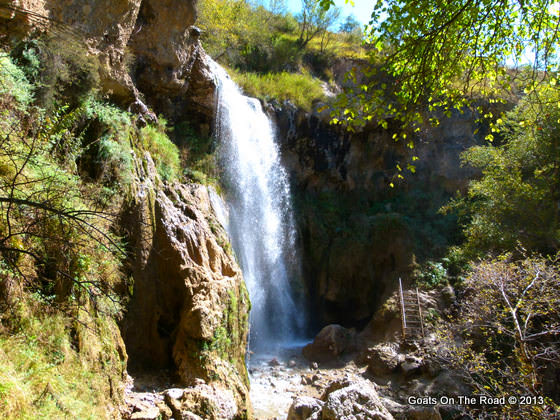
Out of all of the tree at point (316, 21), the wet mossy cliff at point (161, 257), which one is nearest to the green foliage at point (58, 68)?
the wet mossy cliff at point (161, 257)

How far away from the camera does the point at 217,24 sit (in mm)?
19703

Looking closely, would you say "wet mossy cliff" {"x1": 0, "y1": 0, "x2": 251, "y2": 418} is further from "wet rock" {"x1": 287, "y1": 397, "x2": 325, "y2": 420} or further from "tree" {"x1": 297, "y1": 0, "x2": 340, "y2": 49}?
"tree" {"x1": 297, "y1": 0, "x2": 340, "y2": 49}

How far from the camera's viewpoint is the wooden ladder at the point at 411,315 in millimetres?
12289

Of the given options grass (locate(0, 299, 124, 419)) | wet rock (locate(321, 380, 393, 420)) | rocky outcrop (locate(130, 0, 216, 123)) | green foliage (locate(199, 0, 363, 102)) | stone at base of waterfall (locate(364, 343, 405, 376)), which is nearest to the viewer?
grass (locate(0, 299, 124, 419))

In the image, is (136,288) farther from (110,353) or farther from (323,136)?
(323,136)

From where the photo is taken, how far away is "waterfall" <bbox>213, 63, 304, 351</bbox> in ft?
43.5

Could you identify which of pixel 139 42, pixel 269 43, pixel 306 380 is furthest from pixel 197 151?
pixel 269 43

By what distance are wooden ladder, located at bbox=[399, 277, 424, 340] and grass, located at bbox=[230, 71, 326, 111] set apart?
961 centimetres

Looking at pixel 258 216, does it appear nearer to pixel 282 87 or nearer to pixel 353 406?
pixel 282 87

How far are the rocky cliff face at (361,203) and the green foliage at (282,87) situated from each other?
2.25 ft

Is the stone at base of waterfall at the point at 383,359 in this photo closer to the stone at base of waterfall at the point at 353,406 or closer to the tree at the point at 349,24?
the stone at base of waterfall at the point at 353,406

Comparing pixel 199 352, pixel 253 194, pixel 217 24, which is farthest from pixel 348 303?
pixel 217 24

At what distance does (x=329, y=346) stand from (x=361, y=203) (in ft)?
28.0

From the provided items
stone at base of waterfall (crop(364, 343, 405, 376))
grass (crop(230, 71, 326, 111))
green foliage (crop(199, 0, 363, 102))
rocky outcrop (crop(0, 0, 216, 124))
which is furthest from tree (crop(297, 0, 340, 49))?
stone at base of waterfall (crop(364, 343, 405, 376))
